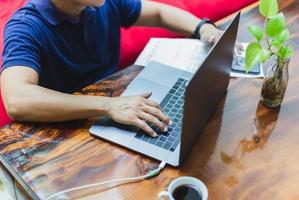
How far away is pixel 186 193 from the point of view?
77cm

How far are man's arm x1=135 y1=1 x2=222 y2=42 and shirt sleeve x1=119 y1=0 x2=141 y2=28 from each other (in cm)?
2

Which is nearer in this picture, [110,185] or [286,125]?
[110,185]

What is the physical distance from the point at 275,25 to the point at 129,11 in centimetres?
63

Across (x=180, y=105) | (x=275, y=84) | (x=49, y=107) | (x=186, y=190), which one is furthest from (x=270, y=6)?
(x=49, y=107)

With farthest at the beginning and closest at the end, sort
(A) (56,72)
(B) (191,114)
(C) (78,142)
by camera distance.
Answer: (A) (56,72)
(C) (78,142)
(B) (191,114)

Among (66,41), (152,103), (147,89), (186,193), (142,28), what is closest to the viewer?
(186,193)

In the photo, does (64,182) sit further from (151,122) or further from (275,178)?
(275,178)

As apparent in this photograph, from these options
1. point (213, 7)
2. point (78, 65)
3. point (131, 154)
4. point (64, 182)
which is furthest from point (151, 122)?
point (213, 7)

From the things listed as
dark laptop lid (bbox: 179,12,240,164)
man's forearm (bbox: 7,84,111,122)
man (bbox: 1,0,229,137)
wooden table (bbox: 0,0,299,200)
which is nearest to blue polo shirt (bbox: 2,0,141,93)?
man (bbox: 1,0,229,137)

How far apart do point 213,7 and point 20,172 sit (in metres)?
1.20

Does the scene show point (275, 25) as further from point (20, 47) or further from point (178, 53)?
point (20, 47)

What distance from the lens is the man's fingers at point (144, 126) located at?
918 millimetres

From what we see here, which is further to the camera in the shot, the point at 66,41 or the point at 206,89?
the point at 66,41

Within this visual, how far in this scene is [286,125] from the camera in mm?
980
